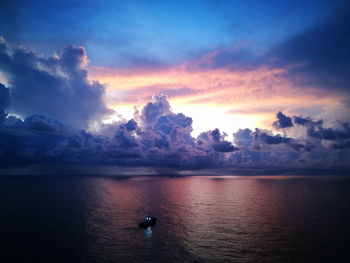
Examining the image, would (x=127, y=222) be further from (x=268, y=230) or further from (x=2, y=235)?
(x=268, y=230)

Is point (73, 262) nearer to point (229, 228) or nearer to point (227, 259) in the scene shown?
point (227, 259)

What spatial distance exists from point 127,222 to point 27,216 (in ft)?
174

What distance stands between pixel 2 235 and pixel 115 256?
158 feet

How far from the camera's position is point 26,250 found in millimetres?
78812

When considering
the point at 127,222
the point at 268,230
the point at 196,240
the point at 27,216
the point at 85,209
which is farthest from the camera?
the point at 85,209

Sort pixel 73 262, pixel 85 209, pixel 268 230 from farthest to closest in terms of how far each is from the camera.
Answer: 1. pixel 85 209
2. pixel 268 230
3. pixel 73 262

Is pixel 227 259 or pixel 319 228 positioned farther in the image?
pixel 319 228

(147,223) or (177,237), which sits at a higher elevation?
(147,223)

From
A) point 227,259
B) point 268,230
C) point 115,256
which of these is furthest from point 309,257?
point 115,256

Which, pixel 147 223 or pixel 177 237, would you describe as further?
pixel 147 223

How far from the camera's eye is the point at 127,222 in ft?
393

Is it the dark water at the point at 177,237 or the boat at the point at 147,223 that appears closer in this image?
the dark water at the point at 177,237

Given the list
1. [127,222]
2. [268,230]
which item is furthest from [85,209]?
[268,230]

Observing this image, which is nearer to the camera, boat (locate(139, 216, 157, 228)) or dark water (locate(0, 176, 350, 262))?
dark water (locate(0, 176, 350, 262))
